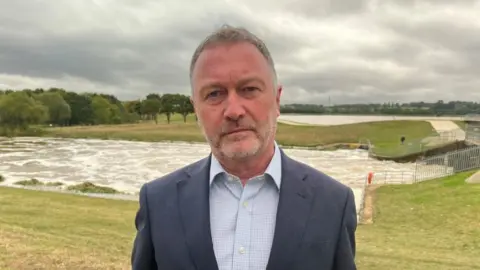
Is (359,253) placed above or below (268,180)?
below

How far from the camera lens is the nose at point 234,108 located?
1.97m

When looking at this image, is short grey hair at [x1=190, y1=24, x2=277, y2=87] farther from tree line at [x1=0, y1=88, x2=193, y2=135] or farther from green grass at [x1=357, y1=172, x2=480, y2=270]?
tree line at [x1=0, y1=88, x2=193, y2=135]

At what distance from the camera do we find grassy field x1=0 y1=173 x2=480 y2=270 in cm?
957

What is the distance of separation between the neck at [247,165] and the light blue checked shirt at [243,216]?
2 centimetres

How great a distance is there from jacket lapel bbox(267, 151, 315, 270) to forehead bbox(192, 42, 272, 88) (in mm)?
452

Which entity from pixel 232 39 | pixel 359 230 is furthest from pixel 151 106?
pixel 232 39

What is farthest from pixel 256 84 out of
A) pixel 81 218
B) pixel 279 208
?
pixel 81 218

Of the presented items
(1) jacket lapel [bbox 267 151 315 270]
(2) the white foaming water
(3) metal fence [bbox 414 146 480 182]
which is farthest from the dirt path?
(1) jacket lapel [bbox 267 151 315 270]

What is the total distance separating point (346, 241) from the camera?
83.0 inches

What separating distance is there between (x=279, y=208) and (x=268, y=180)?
138 mm

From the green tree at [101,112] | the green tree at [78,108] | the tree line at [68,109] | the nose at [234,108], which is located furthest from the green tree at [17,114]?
the nose at [234,108]

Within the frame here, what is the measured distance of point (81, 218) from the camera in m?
16.5

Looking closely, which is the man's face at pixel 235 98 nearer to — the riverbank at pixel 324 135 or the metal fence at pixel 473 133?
the metal fence at pixel 473 133

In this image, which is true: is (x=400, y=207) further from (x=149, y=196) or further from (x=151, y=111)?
(x=151, y=111)
